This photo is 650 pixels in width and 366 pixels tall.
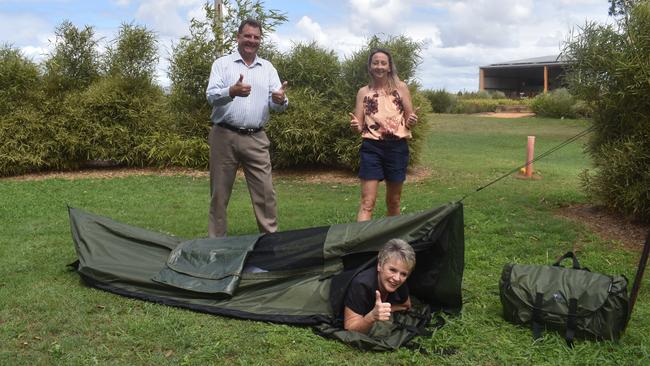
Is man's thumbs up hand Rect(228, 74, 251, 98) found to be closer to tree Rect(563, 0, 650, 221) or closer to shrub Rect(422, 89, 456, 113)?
tree Rect(563, 0, 650, 221)

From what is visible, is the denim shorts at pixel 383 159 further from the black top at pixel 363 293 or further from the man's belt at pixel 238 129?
the black top at pixel 363 293

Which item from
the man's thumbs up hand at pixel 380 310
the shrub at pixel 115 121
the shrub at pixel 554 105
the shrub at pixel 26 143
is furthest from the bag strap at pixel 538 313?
the shrub at pixel 554 105

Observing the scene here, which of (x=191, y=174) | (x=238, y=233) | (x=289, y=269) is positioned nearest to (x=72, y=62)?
(x=191, y=174)

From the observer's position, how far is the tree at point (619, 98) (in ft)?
18.1

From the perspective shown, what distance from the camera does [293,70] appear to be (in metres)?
10.6

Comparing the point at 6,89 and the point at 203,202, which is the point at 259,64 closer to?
the point at 203,202

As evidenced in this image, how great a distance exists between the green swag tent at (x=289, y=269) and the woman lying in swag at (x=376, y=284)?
12 cm

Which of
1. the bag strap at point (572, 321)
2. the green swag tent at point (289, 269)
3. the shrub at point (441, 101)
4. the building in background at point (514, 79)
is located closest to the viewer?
the bag strap at point (572, 321)

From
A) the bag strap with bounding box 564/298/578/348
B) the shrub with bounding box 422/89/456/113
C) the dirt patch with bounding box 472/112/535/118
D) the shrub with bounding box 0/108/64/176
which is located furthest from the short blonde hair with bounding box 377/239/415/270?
the shrub with bounding box 422/89/456/113

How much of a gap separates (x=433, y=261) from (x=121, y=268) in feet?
6.61

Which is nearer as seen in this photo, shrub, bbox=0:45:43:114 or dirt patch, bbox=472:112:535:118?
shrub, bbox=0:45:43:114

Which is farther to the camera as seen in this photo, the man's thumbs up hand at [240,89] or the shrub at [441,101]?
the shrub at [441,101]

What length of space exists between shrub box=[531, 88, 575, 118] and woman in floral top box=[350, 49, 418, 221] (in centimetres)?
1844

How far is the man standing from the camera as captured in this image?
4504 mm
